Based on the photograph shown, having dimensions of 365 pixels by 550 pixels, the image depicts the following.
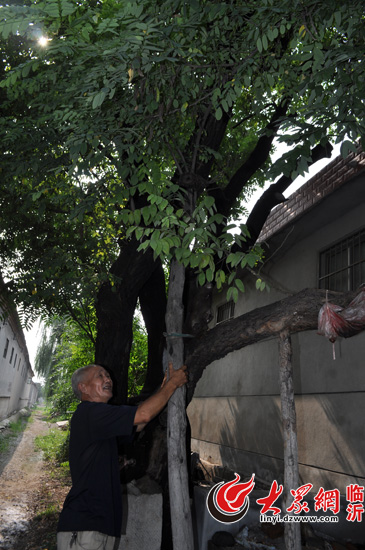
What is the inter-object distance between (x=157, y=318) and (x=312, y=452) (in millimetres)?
3598

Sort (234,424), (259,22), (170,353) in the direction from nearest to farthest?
(259,22)
(170,353)
(234,424)

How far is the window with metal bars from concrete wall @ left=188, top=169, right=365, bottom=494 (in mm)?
159

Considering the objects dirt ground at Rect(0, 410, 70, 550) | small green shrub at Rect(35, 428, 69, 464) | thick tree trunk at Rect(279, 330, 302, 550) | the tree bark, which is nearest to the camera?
thick tree trunk at Rect(279, 330, 302, 550)

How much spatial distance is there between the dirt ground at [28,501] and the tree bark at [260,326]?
3603 millimetres

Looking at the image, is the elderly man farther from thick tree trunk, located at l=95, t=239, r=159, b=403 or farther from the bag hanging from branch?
thick tree trunk, located at l=95, t=239, r=159, b=403

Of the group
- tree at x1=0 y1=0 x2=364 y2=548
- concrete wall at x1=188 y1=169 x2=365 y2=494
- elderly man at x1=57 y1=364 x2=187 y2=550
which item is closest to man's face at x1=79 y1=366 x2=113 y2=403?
elderly man at x1=57 y1=364 x2=187 y2=550

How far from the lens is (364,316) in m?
4.06

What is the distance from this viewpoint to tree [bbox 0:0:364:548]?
3574mm

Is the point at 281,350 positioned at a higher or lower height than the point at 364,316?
lower

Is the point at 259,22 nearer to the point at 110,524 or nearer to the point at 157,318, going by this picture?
the point at 110,524

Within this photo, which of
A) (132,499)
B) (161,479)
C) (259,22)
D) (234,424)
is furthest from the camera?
(234,424)

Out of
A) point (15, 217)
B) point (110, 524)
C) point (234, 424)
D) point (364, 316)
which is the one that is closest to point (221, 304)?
point (234, 424)

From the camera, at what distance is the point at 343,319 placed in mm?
4168

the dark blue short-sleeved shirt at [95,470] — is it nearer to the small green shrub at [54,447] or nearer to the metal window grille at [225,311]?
the metal window grille at [225,311]
